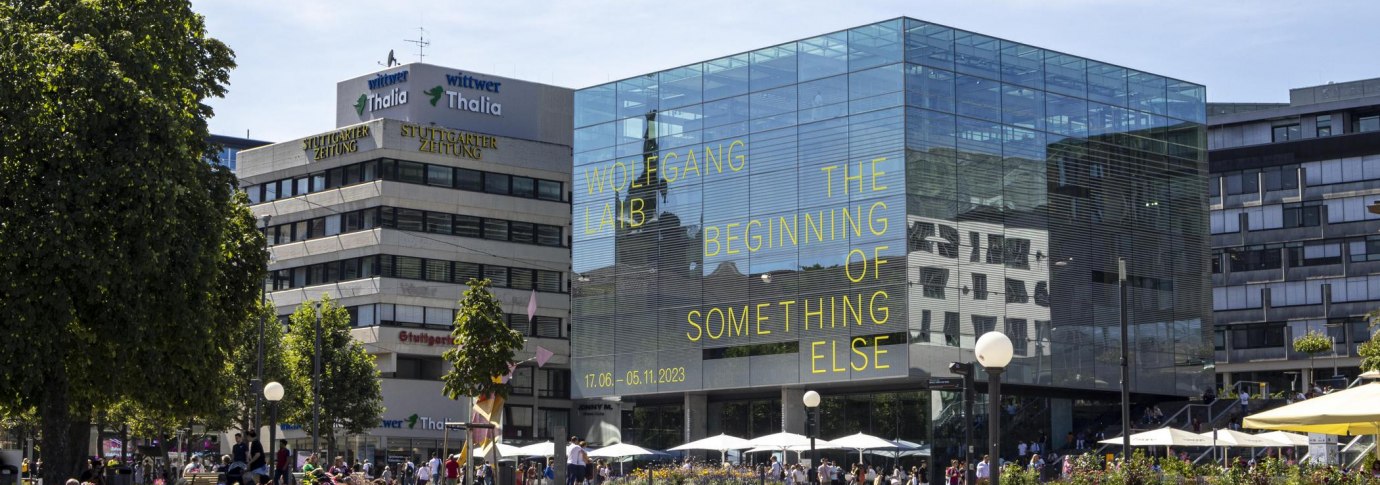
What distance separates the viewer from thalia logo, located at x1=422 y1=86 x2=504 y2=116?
272 feet

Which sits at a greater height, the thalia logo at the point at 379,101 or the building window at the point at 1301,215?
the thalia logo at the point at 379,101

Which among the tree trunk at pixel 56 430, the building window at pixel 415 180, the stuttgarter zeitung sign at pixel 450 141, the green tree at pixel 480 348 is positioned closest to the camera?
the tree trunk at pixel 56 430

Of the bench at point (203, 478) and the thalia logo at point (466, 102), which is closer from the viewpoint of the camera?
the bench at point (203, 478)

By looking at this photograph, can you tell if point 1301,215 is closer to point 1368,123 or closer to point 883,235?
point 1368,123

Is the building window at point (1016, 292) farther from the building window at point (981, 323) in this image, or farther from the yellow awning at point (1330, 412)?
the yellow awning at point (1330, 412)

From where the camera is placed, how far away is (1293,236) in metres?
88.8

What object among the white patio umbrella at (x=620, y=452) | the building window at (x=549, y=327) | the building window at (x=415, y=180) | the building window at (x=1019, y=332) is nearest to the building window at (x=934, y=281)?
the building window at (x=1019, y=332)

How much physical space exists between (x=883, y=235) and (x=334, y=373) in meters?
22.9

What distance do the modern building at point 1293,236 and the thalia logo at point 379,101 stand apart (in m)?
43.4

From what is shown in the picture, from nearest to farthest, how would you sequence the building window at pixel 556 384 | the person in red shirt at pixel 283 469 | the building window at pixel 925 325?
1. the person in red shirt at pixel 283 469
2. the building window at pixel 925 325
3. the building window at pixel 556 384

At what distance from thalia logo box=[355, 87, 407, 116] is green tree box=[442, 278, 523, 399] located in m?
34.3

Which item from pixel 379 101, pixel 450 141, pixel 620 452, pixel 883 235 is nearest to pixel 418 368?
pixel 450 141

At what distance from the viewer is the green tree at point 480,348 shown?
162 feet

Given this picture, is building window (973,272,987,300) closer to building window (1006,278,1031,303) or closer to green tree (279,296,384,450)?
building window (1006,278,1031,303)
